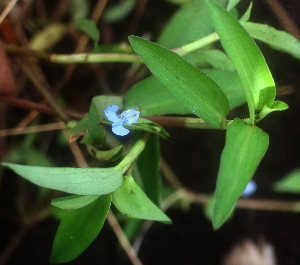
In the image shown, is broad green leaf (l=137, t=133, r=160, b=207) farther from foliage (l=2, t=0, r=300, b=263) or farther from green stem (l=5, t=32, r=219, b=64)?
green stem (l=5, t=32, r=219, b=64)

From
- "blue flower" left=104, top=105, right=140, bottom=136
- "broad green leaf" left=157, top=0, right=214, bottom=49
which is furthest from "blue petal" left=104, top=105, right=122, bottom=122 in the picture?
"broad green leaf" left=157, top=0, right=214, bottom=49

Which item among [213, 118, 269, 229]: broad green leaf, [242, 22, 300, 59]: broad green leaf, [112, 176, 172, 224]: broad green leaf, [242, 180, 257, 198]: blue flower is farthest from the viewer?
[242, 180, 257, 198]: blue flower

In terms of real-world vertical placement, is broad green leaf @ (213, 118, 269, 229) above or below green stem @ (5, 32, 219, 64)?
below

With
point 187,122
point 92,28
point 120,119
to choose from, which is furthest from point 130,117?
point 92,28

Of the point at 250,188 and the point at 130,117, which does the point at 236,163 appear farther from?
the point at 250,188

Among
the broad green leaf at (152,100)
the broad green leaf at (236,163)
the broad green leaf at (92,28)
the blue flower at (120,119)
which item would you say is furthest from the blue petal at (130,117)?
the broad green leaf at (92,28)

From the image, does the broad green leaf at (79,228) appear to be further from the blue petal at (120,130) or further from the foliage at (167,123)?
the blue petal at (120,130)
